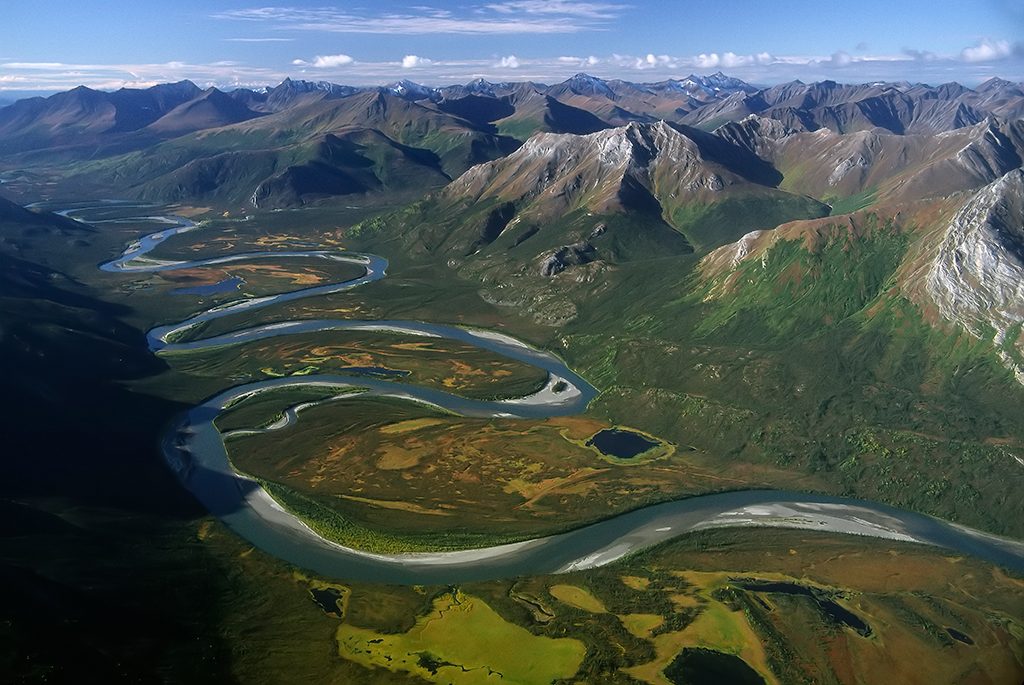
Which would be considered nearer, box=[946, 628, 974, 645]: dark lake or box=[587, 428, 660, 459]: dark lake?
box=[946, 628, 974, 645]: dark lake

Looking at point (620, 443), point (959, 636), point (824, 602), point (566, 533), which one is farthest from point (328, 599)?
point (959, 636)

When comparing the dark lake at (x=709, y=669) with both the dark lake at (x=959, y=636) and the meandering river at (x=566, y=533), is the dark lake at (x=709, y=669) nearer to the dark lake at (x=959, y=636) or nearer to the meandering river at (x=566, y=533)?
the meandering river at (x=566, y=533)

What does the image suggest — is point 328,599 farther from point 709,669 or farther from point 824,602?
point 824,602

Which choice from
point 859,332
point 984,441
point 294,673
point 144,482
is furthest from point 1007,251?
point 144,482

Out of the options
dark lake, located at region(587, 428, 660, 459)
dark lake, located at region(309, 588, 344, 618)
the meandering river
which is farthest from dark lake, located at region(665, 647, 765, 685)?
dark lake, located at region(587, 428, 660, 459)

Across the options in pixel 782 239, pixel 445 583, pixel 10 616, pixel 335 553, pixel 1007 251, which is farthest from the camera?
pixel 782 239

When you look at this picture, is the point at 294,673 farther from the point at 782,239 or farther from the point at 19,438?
the point at 782,239

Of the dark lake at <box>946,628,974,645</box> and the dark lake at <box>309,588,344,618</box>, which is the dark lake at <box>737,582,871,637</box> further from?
the dark lake at <box>309,588,344,618</box>

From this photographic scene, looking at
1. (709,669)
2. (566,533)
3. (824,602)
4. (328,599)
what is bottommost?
(328,599)

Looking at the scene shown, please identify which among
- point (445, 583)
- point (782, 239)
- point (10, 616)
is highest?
point (782, 239)
